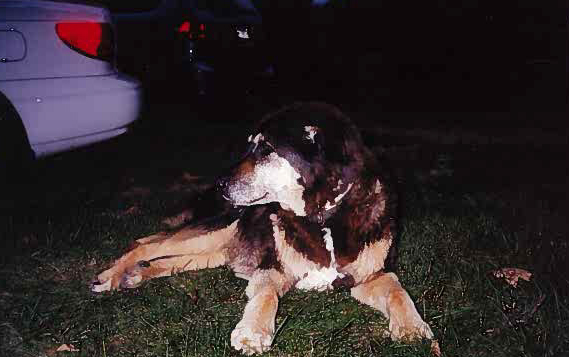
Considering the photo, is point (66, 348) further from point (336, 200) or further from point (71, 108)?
point (71, 108)

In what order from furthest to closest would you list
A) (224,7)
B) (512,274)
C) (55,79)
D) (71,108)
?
(224,7) < (71,108) < (55,79) < (512,274)

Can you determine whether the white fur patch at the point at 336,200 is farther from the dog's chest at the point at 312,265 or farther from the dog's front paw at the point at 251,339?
the dog's front paw at the point at 251,339

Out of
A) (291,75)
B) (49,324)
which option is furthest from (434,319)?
(291,75)

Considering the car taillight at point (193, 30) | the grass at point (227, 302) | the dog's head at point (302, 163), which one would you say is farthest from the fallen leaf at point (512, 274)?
the car taillight at point (193, 30)

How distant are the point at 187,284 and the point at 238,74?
586 centimetres

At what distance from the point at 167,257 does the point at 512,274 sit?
2377mm

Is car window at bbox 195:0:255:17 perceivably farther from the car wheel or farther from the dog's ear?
the dog's ear

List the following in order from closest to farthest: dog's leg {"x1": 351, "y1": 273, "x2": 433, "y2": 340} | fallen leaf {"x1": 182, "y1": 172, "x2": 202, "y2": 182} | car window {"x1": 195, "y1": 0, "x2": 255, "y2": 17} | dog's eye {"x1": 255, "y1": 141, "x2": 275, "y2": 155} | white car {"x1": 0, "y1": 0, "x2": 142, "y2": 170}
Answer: dog's leg {"x1": 351, "y1": 273, "x2": 433, "y2": 340} → dog's eye {"x1": 255, "y1": 141, "x2": 275, "y2": 155} → white car {"x1": 0, "y1": 0, "x2": 142, "y2": 170} → fallen leaf {"x1": 182, "y1": 172, "x2": 202, "y2": 182} → car window {"x1": 195, "y1": 0, "x2": 255, "y2": 17}

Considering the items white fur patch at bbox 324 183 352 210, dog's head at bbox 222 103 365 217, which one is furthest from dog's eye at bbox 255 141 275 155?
white fur patch at bbox 324 183 352 210

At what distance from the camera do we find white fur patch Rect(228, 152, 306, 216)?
10.1 ft

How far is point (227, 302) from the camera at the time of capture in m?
3.19

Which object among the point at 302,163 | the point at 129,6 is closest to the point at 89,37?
the point at 302,163

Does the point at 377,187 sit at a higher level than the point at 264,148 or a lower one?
lower

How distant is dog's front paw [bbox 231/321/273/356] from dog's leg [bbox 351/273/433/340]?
0.68 meters
